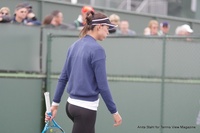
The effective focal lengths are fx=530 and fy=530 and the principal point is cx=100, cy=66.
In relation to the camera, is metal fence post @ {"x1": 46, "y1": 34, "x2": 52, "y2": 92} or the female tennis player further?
metal fence post @ {"x1": 46, "y1": 34, "x2": 52, "y2": 92}

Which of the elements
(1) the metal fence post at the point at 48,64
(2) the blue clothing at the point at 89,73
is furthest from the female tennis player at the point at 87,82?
(1) the metal fence post at the point at 48,64

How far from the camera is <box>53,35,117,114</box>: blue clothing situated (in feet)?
18.5

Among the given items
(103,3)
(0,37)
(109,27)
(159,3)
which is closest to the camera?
(109,27)

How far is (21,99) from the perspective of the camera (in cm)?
943

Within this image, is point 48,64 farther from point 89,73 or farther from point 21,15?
point 89,73

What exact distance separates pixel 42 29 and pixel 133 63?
1762 millimetres

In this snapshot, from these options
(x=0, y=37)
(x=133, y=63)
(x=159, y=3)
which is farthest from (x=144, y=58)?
(x=159, y=3)

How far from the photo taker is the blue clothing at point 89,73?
5.64 metres

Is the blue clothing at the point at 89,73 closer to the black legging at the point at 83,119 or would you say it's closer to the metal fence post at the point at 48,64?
the black legging at the point at 83,119

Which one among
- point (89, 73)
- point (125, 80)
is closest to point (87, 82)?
point (89, 73)

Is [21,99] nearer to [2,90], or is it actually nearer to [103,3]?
[2,90]

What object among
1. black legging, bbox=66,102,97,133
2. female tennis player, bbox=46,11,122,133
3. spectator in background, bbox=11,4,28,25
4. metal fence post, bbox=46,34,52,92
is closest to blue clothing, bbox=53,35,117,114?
female tennis player, bbox=46,11,122,133

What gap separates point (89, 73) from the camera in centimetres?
570

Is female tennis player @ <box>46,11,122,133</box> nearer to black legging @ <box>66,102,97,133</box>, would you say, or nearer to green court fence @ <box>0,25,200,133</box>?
black legging @ <box>66,102,97,133</box>
